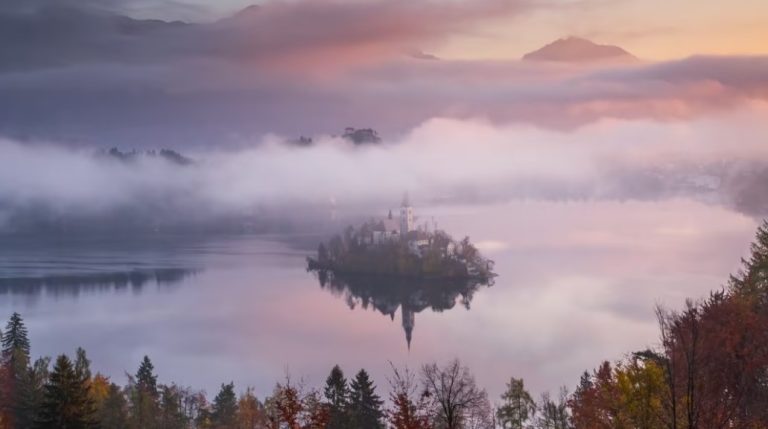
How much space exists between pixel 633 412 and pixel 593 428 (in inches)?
17.5

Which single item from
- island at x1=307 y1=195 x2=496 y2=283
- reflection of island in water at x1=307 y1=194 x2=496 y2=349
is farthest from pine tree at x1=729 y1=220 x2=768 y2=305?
island at x1=307 y1=195 x2=496 y2=283

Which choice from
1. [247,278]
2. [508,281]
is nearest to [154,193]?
[247,278]

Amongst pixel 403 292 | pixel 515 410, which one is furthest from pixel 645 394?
pixel 403 292

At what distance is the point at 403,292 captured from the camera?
2186cm

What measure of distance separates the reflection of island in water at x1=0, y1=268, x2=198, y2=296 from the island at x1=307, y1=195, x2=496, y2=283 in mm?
5852

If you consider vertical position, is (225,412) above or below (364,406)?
below

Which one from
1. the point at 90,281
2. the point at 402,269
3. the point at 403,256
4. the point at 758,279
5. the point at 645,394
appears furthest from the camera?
the point at 90,281

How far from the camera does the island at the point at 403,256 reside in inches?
933

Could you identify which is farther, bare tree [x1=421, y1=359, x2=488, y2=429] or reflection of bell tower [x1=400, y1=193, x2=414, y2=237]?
reflection of bell tower [x1=400, y1=193, x2=414, y2=237]

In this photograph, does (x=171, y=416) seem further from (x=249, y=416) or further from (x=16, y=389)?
(x=16, y=389)

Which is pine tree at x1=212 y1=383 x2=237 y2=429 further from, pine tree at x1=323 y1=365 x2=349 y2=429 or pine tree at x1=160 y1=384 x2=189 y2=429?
pine tree at x1=323 y1=365 x2=349 y2=429

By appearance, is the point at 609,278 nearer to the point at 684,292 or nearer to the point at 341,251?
the point at 684,292

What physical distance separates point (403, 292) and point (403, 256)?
319cm

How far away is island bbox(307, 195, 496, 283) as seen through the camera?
2369 centimetres
